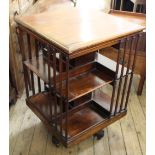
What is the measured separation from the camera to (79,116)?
59.3 inches

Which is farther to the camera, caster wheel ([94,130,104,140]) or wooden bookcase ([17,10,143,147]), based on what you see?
caster wheel ([94,130,104,140])

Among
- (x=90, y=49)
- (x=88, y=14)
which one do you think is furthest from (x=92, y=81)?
(x=88, y=14)

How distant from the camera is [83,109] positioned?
5.18ft

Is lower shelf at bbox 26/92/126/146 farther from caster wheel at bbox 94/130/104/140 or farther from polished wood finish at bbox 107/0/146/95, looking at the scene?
polished wood finish at bbox 107/0/146/95

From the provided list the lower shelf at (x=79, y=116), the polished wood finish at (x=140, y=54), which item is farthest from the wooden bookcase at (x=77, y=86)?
the polished wood finish at (x=140, y=54)

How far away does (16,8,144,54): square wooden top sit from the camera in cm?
102

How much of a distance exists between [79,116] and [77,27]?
2.06 feet

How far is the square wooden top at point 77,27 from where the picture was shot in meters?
1.02

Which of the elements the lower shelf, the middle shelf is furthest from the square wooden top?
the lower shelf

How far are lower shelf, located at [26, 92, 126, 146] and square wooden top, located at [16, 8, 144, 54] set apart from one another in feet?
1.40

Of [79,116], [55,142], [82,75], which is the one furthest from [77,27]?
[55,142]
